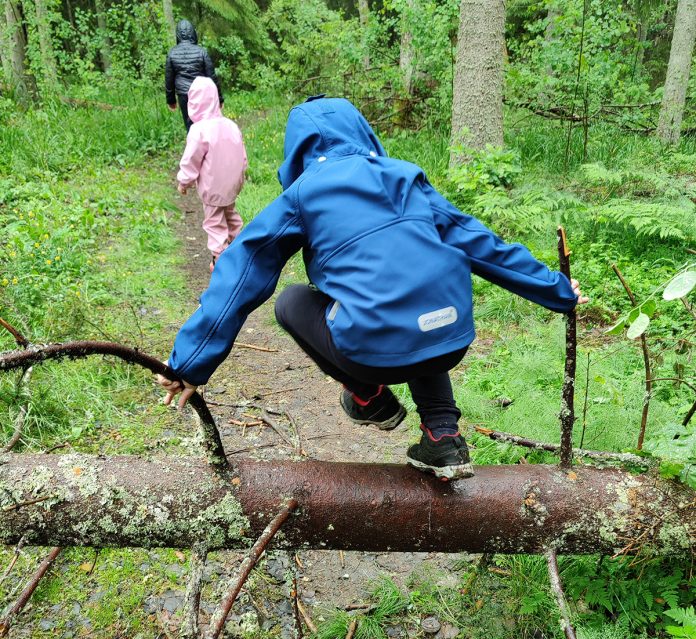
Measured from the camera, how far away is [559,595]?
180 centimetres

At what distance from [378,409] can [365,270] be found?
0.80 metres

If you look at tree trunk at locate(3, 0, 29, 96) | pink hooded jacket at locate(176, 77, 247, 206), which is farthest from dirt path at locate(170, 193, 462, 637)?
tree trunk at locate(3, 0, 29, 96)

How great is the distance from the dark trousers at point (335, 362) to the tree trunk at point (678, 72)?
7745 mm

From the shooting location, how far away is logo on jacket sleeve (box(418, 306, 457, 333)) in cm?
175

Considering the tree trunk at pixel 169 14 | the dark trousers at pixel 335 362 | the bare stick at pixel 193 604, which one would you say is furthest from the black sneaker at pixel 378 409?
the tree trunk at pixel 169 14

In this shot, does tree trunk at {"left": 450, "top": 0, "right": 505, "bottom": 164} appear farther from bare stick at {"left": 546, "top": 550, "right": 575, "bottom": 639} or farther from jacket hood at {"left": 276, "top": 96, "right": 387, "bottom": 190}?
bare stick at {"left": 546, "top": 550, "right": 575, "bottom": 639}

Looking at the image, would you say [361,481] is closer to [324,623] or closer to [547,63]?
[324,623]

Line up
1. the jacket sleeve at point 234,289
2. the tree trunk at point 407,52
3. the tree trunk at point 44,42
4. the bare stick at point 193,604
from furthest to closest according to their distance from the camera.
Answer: the tree trunk at point 44,42
the tree trunk at point 407,52
the jacket sleeve at point 234,289
the bare stick at point 193,604

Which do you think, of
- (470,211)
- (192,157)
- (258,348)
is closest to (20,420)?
(258,348)

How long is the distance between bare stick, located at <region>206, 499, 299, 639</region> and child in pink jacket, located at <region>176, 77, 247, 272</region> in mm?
3899

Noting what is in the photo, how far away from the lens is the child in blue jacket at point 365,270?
175 cm

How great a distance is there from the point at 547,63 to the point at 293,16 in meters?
10.2

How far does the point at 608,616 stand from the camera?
222 cm

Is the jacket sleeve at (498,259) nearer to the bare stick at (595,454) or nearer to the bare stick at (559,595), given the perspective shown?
the bare stick at (595,454)
